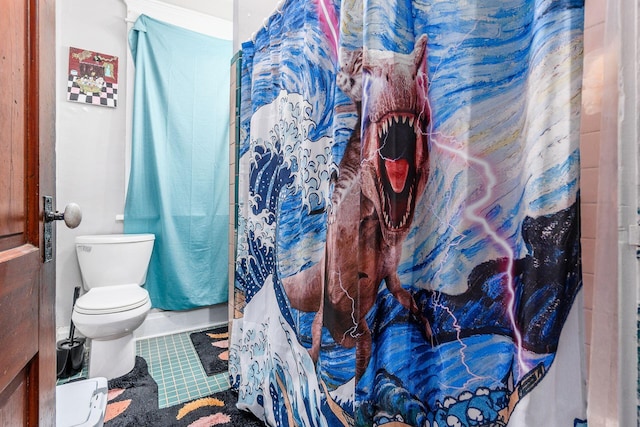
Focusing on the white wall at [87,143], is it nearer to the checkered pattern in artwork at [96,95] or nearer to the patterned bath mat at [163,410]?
the checkered pattern in artwork at [96,95]

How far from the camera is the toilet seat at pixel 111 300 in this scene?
1.48 metres

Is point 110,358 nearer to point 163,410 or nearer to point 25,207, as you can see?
point 163,410

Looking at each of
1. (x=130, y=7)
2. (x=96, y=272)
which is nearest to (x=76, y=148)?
(x=96, y=272)

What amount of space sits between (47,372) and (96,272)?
1.38 meters

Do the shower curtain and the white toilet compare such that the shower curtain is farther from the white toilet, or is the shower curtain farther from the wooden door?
the white toilet

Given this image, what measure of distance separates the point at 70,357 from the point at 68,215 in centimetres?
149

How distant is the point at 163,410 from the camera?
1.35 meters

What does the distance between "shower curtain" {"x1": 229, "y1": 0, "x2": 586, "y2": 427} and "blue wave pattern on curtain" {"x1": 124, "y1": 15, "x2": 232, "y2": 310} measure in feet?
4.77

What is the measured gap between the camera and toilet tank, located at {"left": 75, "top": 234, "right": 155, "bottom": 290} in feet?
5.83

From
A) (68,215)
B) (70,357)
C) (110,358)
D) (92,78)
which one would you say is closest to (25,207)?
(68,215)

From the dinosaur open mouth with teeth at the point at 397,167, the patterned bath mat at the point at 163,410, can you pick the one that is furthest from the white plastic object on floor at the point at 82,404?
the dinosaur open mouth with teeth at the point at 397,167

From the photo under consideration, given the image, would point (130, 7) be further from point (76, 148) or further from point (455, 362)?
point (455, 362)

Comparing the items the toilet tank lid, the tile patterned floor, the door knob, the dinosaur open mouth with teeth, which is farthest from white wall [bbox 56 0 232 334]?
the dinosaur open mouth with teeth

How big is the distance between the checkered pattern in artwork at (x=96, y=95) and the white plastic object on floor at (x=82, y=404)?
1.72 m
